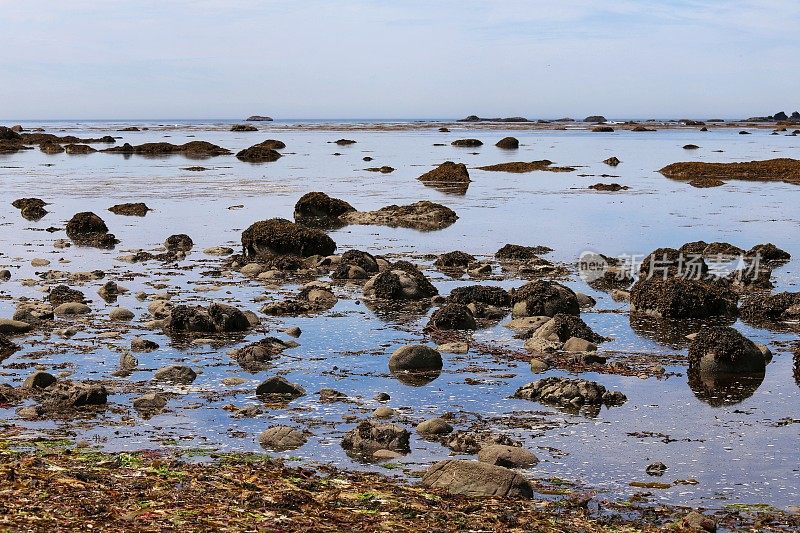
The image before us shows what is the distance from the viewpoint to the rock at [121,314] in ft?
62.8

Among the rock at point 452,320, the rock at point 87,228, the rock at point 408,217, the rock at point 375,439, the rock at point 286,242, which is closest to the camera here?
the rock at point 375,439

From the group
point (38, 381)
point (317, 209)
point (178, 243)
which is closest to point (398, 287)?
point (38, 381)

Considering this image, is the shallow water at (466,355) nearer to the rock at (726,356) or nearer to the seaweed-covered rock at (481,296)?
the rock at (726,356)

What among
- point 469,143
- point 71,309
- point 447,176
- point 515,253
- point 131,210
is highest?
point 469,143

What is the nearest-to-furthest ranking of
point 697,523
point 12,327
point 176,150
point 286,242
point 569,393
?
1. point 697,523
2. point 569,393
3. point 12,327
4. point 286,242
5. point 176,150

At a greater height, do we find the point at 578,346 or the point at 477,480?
the point at 477,480

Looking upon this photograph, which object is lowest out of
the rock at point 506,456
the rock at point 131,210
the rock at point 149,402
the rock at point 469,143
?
the rock at point 131,210

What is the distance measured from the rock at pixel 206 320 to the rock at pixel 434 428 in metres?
6.98

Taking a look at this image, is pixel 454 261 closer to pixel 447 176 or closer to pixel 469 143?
pixel 447 176

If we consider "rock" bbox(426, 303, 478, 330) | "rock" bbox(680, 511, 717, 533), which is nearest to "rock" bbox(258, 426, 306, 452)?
"rock" bbox(680, 511, 717, 533)

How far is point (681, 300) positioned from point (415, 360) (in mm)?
7402

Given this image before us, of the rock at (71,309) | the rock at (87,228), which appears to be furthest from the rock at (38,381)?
the rock at (87,228)

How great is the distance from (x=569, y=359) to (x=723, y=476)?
5438 mm

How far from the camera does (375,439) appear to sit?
11.7 meters
